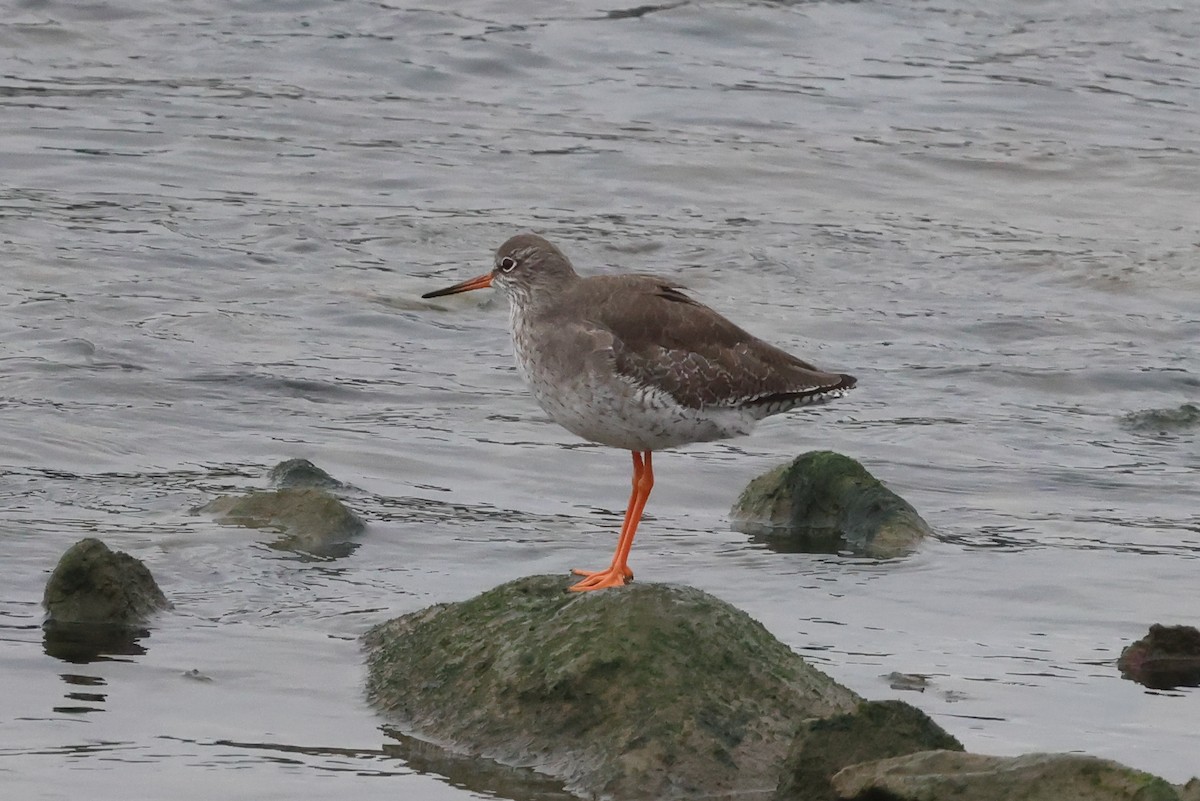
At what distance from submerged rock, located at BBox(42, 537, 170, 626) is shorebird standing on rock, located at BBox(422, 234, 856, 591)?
73.5 inches

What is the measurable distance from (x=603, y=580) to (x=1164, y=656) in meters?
2.24

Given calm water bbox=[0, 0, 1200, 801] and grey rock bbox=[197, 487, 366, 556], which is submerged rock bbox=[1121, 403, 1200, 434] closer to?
calm water bbox=[0, 0, 1200, 801]

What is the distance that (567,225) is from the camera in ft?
53.9

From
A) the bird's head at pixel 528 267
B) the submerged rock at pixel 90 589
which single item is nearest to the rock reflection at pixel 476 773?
the submerged rock at pixel 90 589

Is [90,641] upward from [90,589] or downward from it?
downward

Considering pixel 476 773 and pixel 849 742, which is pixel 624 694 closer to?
pixel 476 773

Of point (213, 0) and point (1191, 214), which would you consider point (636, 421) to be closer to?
point (1191, 214)

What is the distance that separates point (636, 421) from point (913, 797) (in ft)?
7.75

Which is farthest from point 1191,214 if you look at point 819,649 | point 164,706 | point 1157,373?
point 164,706

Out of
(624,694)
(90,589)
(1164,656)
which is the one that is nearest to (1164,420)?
(1164,656)

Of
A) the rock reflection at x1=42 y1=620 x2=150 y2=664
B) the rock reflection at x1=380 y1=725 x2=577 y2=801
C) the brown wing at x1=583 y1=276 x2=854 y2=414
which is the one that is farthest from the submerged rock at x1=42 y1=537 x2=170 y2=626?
the brown wing at x1=583 y1=276 x2=854 y2=414

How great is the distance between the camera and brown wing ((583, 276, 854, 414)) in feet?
24.6

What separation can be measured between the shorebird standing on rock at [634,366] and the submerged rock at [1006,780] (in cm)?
178

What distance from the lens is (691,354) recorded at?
25.2 feet
